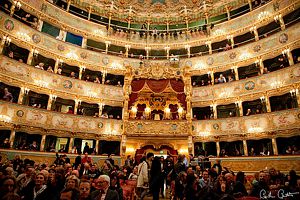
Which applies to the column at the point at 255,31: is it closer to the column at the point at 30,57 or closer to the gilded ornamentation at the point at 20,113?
the column at the point at 30,57

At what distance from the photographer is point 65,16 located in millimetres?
18000

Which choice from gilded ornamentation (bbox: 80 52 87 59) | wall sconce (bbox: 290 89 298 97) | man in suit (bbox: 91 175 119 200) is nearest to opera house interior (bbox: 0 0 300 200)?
gilded ornamentation (bbox: 80 52 87 59)

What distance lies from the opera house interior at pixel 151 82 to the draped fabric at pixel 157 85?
0.32 ft

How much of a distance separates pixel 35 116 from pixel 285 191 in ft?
48.3

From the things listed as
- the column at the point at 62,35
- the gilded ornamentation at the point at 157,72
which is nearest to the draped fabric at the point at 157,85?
the gilded ornamentation at the point at 157,72

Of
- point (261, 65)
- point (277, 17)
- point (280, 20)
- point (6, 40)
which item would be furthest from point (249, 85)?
point (6, 40)

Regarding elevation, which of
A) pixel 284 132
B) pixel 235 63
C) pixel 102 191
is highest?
pixel 235 63

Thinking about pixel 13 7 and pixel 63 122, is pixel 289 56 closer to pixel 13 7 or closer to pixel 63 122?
pixel 63 122

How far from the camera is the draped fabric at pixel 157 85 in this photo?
17.0 meters

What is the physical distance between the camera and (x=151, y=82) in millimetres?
17203

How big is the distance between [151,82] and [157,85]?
23.3 inches

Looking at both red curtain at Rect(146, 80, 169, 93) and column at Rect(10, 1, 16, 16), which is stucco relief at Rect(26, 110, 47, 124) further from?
red curtain at Rect(146, 80, 169, 93)

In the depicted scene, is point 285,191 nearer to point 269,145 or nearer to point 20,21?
point 269,145

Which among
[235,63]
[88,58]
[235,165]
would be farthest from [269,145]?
[88,58]
